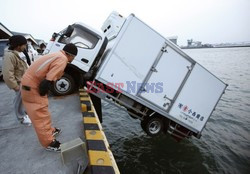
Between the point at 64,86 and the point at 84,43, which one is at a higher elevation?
the point at 84,43

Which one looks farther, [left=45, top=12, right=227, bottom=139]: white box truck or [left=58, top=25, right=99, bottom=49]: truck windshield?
[left=58, top=25, right=99, bottom=49]: truck windshield

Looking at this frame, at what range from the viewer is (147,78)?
3.81 m

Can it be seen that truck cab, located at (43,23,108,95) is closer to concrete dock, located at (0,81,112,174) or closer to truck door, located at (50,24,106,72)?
truck door, located at (50,24,106,72)

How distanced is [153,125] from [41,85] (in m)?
3.41

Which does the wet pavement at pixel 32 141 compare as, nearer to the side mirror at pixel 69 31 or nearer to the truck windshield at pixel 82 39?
the truck windshield at pixel 82 39

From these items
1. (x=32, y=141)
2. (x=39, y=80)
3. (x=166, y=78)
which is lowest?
(x=32, y=141)

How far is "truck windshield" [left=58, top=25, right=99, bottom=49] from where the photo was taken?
4707mm
